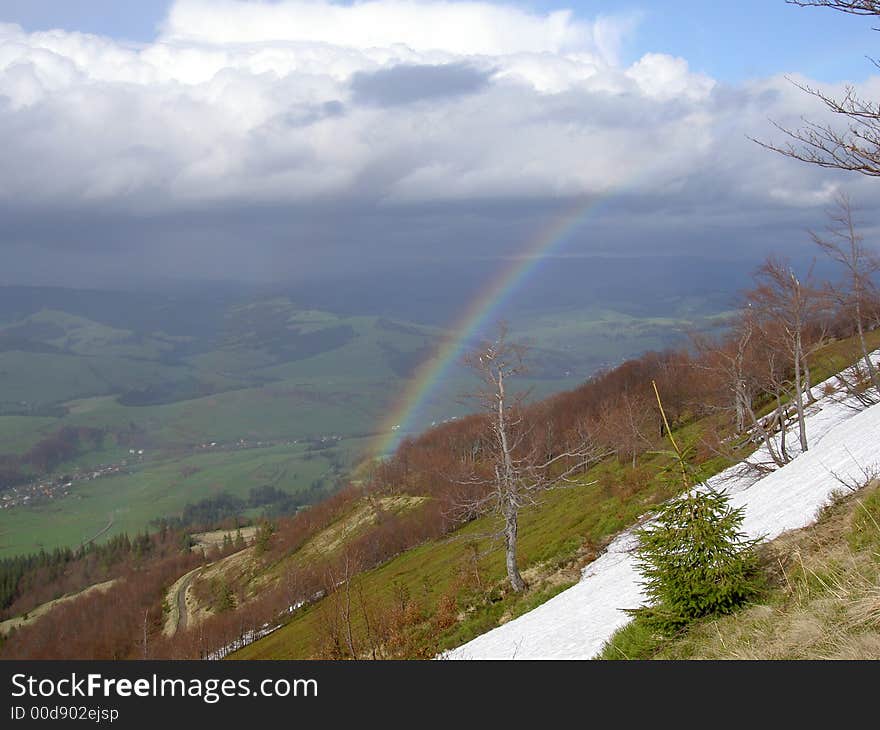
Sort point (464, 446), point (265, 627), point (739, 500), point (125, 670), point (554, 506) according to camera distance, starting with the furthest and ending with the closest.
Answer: point (464, 446) → point (265, 627) → point (554, 506) → point (739, 500) → point (125, 670)

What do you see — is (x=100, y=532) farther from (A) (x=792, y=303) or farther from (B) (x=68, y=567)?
(A) (x=792, y=303)

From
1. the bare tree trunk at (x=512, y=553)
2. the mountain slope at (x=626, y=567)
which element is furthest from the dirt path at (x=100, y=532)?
the mountain slope at (x=626, y=567)

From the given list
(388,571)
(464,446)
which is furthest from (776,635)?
(464,446)

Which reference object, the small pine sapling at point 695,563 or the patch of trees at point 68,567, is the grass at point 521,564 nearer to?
the small pine sapling at point 695,563

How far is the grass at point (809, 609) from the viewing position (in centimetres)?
664

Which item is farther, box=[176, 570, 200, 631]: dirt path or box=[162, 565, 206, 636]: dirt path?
box=[176, 570, 200, 631]: dirt path

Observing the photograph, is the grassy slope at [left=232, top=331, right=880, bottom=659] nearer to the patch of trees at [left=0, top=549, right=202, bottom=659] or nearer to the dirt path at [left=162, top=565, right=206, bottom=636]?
the patch of trees at [left=0, top=549, right=202, bottom=659]

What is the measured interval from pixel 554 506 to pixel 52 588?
114236 mm

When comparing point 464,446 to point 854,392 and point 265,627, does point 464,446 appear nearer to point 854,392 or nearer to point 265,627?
point 265,627

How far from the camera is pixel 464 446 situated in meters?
105

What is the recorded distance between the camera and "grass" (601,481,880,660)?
261 inches

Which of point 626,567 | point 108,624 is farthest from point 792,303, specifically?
point 108,624

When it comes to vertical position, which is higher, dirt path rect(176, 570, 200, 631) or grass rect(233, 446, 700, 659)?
grass rect(233, 446, 700, 659)

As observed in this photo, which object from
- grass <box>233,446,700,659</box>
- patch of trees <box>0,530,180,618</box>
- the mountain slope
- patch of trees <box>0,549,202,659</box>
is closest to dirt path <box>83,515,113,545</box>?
patch of trees <box>0,530,180,618</box>
